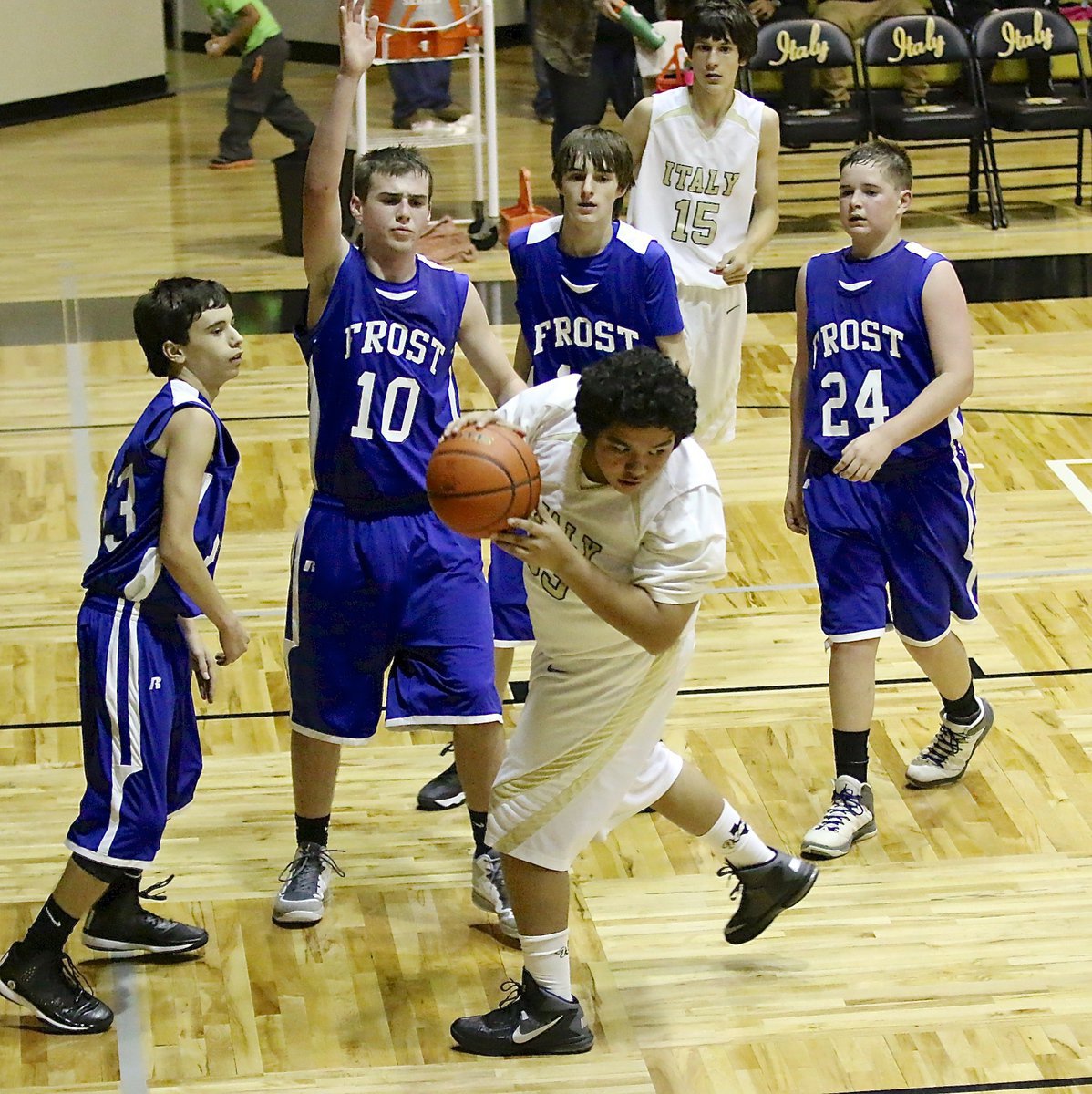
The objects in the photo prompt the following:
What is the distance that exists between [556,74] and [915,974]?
6757mm

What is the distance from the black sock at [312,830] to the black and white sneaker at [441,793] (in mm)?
445

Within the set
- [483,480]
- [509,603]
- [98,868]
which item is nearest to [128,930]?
[98,868]

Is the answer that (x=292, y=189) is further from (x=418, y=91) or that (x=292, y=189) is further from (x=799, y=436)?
(x=799, y=436)

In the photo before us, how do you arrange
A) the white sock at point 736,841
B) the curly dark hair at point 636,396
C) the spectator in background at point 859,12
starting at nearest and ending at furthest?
the curly dark hair at point 636,396, the white sock at point 736,841, the spectator in background at point 859,12

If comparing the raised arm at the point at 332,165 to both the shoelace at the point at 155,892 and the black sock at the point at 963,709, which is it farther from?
the black sock at the point at 963,709

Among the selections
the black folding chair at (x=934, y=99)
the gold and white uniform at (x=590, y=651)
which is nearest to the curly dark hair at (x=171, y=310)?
the gold and white uniform at (x=590, y=651)

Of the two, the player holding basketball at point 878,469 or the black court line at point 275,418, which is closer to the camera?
the player holding basketball at point 878,469

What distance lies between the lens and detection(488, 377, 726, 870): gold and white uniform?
3064 millimetres

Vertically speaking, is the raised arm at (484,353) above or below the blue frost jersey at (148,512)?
above

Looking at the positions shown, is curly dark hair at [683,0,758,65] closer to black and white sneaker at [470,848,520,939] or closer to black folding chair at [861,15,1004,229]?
black and white sneaker at [470,848,520,939]

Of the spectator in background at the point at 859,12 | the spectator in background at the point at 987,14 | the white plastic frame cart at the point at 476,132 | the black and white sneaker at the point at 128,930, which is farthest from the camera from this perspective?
the spectator in background at the point at 859,12

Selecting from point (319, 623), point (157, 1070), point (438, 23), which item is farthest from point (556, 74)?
point (157, 1070)

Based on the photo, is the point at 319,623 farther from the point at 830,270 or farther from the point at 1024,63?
the point at 1024,63

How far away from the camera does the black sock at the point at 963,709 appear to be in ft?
14.4
